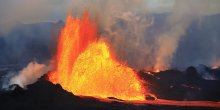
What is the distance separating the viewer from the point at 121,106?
66250mm

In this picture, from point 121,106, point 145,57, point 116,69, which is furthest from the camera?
point 145,57

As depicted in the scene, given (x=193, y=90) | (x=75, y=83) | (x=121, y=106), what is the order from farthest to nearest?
(x=193, y=90) < (x=75, y=83) < (x=121, y=106)

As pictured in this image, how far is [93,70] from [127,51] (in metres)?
105

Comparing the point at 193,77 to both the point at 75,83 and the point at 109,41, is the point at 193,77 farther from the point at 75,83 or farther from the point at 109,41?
the point at 109,41

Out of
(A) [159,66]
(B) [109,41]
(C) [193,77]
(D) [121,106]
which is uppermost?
(B) [109,41]

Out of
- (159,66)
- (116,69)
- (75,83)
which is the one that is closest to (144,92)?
(116,69)

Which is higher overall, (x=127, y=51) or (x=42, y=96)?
(x=127, y=51)

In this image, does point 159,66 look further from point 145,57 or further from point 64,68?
point 64,68

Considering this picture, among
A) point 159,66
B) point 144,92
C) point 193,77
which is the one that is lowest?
point 144,92

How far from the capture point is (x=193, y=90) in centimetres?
9619

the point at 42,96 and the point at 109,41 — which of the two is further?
the point at 109,41

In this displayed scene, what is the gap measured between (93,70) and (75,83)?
6426 millimetres

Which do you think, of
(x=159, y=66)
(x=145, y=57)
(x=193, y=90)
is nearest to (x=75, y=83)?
(x=193, y=90)

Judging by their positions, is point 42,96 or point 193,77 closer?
point 42,96
